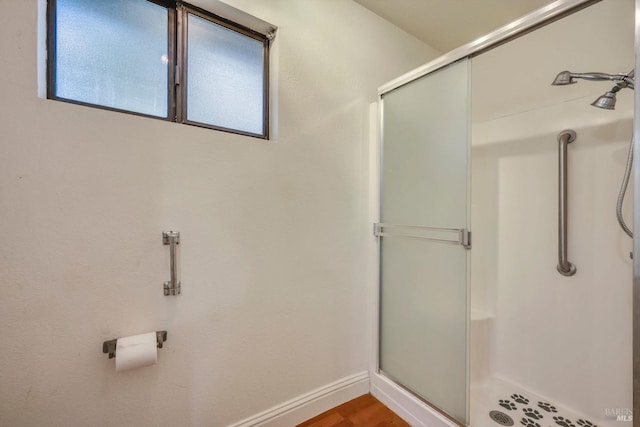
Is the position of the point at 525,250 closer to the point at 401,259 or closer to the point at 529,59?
the point at 401,259

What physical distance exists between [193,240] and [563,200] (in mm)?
2038

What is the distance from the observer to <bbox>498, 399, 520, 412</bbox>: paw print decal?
160 cm

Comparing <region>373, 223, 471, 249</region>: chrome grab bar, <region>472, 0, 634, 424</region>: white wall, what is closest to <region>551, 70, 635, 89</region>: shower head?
<region>472, 0, 634, 424</region>: white wall

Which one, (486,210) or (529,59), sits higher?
(529,59)

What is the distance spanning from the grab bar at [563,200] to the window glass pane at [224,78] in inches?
69.2

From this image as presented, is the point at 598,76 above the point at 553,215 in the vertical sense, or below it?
above

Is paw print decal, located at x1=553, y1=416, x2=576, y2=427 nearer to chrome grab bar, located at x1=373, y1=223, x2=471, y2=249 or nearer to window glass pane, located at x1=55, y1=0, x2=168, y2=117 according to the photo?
chrome grab bar, located at x1=373, y1=223, x2=471, y2=249

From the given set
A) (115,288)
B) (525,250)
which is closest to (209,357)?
(115,288)

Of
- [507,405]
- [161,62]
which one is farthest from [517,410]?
[161,62]

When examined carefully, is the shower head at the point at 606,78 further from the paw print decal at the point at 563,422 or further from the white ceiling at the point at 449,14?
the paw print decal at the point at 563,422

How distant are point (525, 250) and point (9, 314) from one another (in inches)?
103

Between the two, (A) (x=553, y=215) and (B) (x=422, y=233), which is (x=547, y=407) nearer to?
(A) (x=553, y=215)

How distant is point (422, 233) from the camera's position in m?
1.46

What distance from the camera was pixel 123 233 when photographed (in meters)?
1.05
